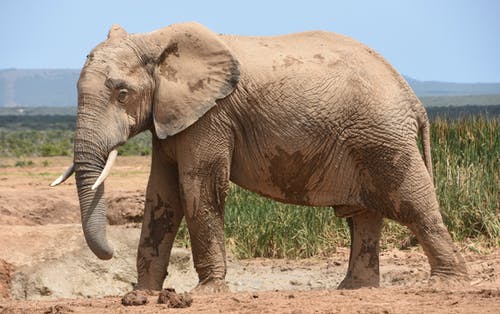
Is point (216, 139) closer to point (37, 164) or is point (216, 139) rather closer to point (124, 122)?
point (124, 122)

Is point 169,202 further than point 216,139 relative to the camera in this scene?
Yes

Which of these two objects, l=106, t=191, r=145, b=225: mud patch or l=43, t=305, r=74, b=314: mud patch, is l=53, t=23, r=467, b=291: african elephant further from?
l=106, t=191, r=145, b=225: mud patch

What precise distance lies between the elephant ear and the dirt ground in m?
1.36

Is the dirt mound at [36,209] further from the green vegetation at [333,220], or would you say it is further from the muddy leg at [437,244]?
the muddy leg at [437,244]

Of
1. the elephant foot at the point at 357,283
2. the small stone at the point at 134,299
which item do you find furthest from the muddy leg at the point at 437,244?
the small stone at the point at 134,299

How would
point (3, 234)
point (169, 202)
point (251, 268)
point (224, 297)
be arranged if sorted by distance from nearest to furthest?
point (224, 297)
point (169, 202)
point (3, 234)
point (251, 268)

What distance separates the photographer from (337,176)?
348 inches

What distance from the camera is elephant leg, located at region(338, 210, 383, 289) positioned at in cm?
941

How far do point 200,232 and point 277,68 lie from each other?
4.56 ft

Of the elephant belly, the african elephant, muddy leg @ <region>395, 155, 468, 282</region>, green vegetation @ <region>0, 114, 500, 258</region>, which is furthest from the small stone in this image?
green vegetation @ <region>0, 114, 500, 258</region>

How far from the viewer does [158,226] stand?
902cm

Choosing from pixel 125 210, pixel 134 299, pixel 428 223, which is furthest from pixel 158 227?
pixel 125 210

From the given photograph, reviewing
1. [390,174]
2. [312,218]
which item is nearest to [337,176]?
[390,174]

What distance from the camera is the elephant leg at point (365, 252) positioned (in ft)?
30.9
